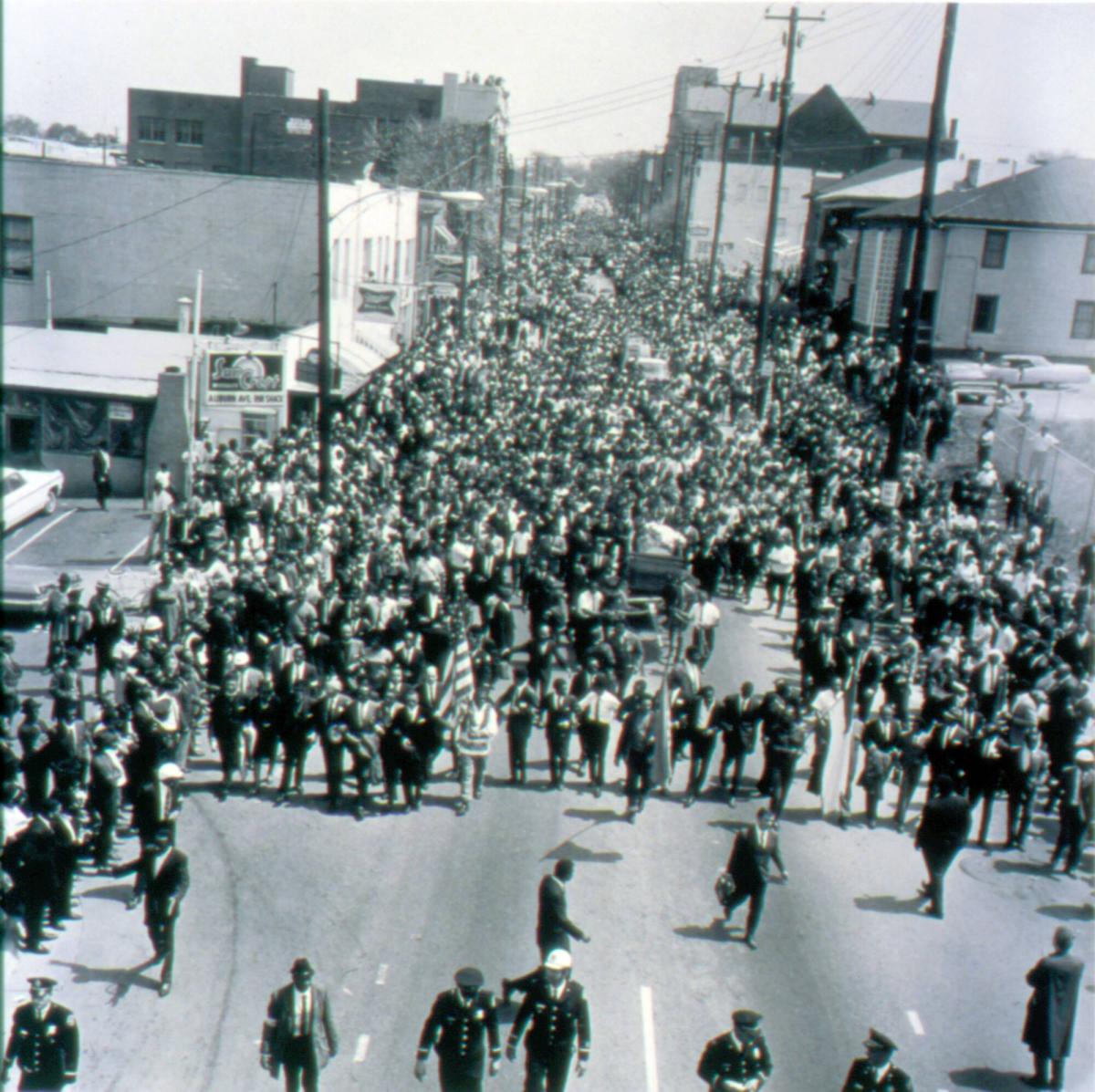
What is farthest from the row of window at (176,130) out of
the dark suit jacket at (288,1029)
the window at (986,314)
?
the dark suit jacket at (288,1029)

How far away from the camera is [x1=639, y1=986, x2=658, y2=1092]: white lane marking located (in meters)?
9.55

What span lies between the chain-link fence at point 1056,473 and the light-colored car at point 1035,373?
32.4 ft

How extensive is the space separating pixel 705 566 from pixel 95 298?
23317mm

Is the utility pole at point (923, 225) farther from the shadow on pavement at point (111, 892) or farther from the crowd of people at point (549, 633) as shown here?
the shadow on pavement at point (111, 892)

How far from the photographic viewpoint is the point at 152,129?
77.2 m

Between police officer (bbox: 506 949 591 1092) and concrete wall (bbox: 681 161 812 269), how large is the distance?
84.6 meters

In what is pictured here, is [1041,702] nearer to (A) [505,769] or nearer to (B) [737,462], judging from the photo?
(A) [505,769]

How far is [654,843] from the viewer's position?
13672 millimetres

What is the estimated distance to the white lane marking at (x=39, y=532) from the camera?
24.4 m

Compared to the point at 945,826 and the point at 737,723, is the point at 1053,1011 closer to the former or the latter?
the point at 945,826

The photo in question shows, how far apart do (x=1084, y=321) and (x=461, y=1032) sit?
4238 centimetres


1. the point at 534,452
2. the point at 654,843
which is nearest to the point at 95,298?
the point at 534,452

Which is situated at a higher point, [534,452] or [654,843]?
[534,452]

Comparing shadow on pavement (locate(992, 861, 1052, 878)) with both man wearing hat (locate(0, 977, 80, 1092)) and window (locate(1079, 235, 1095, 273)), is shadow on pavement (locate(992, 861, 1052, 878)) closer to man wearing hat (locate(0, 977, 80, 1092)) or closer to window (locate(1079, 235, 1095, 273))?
man wearing hat (locate(0, 977, 80, 1092))
